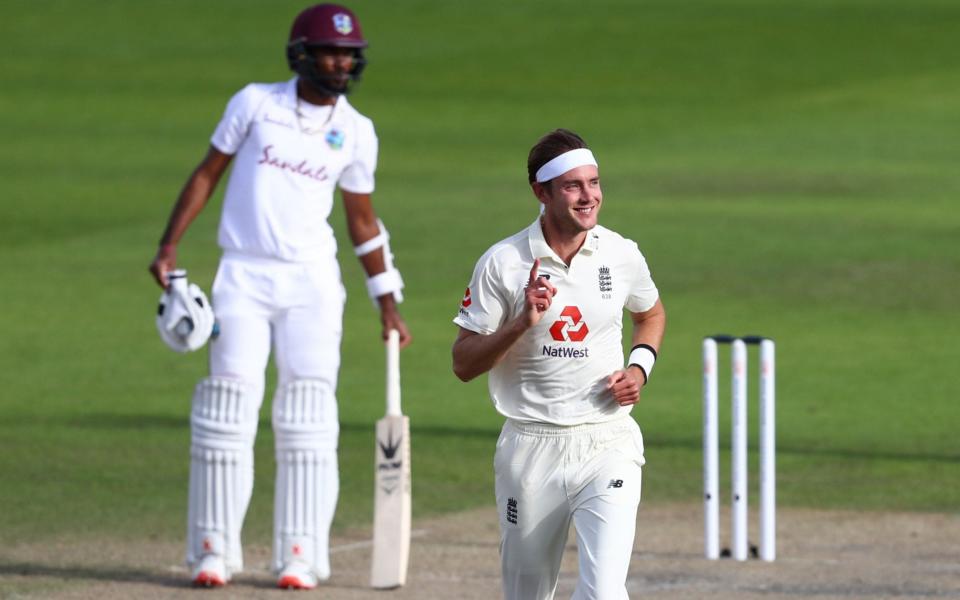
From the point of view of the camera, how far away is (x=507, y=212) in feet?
73.9

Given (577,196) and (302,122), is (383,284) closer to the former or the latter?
(302,122)

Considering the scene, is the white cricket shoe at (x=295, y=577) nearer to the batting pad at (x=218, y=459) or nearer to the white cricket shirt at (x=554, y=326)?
the batting pad at (x=218, y=459)

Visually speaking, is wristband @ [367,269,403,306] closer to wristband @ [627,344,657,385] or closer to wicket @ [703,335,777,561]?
wicket @ [703,335,777,561]

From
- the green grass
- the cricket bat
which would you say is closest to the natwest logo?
the cricket bat

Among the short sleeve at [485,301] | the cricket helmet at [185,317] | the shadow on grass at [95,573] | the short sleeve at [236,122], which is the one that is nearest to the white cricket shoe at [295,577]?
the shadow on grass at [95,573]

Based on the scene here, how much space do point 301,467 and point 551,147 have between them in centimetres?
268

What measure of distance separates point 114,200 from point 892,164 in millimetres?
9422

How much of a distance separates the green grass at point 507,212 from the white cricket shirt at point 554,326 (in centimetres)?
352

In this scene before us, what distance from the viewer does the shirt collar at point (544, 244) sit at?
6.29 metres

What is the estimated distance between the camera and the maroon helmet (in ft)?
27.8

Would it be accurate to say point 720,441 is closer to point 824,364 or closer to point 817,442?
point 817,442

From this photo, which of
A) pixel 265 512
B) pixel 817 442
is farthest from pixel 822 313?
pixel 265 512

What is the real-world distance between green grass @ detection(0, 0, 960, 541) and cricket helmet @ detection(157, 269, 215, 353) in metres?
1.48

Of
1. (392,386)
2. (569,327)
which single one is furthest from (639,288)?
(392,386)
